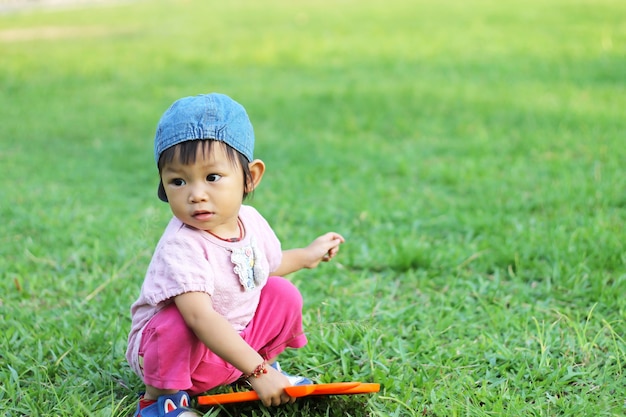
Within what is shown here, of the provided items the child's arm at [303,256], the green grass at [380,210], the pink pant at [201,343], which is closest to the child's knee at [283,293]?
the pink pant at [201,343]

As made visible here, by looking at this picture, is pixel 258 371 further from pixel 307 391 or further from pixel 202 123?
pixel 202 123

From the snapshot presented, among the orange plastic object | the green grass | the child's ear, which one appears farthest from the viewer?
the green grass

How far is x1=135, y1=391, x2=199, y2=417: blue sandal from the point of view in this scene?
2127 millimetres

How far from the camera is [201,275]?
2.07 m

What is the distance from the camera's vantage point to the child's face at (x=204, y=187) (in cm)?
209

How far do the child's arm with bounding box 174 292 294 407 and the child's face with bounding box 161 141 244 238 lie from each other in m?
0.22

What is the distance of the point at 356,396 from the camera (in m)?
2.29

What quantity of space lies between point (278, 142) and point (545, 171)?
195 centimetres

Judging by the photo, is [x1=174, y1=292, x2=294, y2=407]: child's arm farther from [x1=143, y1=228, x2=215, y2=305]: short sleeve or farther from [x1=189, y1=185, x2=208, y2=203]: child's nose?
[x1=189, y1=185, x2=208, y2=203]: child's nose

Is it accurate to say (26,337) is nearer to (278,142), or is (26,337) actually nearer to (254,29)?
(278,142)

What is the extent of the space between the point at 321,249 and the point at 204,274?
0.53 m

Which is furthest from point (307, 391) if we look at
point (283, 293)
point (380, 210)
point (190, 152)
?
point (380, 210)

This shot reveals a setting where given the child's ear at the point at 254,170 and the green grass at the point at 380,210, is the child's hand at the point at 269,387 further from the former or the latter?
the child's ear at the point at 254,170

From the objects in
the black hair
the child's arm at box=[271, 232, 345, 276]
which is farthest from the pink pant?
the black hair
